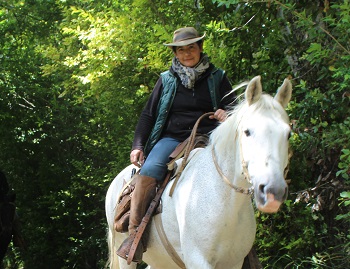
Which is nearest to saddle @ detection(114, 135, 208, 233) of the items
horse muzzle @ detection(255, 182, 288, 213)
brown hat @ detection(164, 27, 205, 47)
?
Result: brown hat @ detection(164, 27, 205, 47)

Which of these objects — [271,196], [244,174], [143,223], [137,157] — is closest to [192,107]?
[137,157]

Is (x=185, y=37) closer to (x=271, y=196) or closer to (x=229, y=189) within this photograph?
(x=229, y=189)

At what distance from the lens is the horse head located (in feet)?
11.9

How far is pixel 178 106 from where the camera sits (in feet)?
17.3

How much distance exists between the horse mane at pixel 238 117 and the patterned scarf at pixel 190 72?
741 millimetres

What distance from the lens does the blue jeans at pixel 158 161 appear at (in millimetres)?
5059

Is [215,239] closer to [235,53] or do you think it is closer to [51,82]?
[235,53]

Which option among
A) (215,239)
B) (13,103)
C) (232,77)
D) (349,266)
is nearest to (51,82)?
(13,103)

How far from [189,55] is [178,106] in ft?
1.37

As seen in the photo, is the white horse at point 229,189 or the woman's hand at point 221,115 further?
the woman's hand at point 221,115

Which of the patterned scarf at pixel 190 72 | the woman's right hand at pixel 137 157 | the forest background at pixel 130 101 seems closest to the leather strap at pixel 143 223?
the woman's right hand at pixel 137 157

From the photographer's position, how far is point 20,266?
45.1 feet

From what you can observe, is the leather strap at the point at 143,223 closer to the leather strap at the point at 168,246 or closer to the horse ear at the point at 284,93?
the leather strap at the point at 168,246

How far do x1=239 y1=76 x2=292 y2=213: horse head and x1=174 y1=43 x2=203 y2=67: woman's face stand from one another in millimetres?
1218
